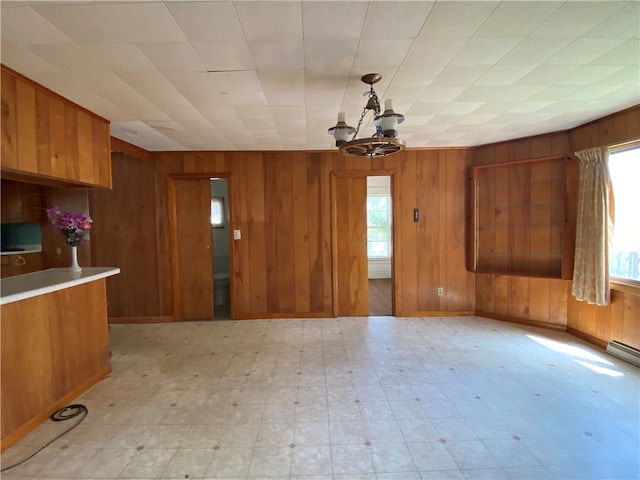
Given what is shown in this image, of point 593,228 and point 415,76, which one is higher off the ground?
point 415,76

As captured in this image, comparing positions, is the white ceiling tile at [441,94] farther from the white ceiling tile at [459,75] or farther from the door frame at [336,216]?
the door frame at [336,216]

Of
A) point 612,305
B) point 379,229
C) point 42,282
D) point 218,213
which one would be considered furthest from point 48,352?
point 379,229

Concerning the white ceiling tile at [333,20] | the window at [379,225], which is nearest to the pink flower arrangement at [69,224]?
the white ceiling tile at [333,20]

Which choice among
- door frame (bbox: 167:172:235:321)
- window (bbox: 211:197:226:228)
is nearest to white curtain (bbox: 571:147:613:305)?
door frame (bbox: 167:172:235:321)

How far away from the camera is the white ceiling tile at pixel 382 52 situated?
174cm

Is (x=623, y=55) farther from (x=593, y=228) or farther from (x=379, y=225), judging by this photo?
(x=379, y=225)

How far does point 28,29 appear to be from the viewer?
1579mm

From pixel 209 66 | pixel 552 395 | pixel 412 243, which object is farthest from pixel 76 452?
pixel 412 243

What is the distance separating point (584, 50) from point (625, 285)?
2.35 m

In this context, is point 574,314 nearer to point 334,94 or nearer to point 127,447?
point 334,94

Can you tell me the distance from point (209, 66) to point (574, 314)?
14.6 ft

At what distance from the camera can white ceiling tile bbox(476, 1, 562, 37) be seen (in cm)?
148

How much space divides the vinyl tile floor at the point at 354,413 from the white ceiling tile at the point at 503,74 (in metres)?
2.35

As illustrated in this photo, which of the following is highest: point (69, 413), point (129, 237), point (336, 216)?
point (336, 216)
